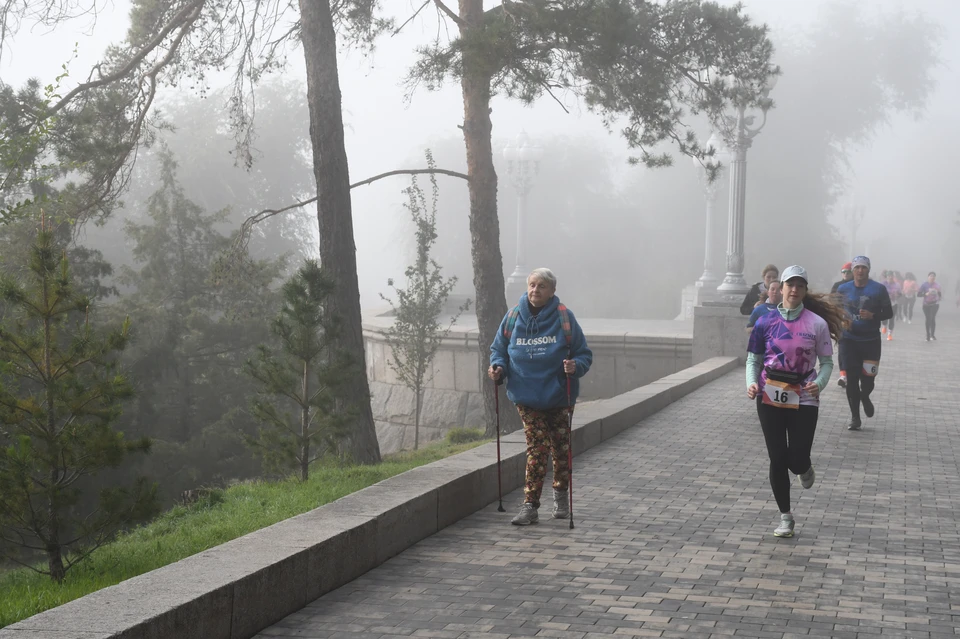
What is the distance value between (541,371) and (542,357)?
0.29 feet

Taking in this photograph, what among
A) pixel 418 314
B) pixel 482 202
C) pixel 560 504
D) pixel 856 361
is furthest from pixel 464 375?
pixel 560 504

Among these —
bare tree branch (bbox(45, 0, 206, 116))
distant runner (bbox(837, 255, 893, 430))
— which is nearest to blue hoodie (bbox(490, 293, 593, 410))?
distant runner (bbox(837, 255, 893, 430))

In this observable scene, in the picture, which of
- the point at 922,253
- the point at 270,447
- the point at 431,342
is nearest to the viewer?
the point at 270,447

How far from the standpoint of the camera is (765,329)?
→ 696 centimetres

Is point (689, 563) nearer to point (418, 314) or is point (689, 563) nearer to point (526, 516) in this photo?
point (526, 516)

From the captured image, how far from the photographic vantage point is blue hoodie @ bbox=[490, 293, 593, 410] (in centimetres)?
692

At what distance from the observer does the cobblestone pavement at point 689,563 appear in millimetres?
4859

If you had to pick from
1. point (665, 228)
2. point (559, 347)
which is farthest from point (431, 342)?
point (665, 228)

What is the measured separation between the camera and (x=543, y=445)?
7098 mm

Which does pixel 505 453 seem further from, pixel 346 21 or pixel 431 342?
pixel 431 342

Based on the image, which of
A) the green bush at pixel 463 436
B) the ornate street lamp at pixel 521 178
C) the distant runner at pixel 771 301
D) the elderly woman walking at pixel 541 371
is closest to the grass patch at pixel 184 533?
the elderly woman walking at pixel 541 371

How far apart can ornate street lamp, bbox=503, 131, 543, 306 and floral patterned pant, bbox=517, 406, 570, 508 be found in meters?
26.8

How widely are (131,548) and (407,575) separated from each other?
2.98 m

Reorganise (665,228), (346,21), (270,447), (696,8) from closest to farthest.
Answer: (270,447) < (696,8) < (346,21) < (665,228)
